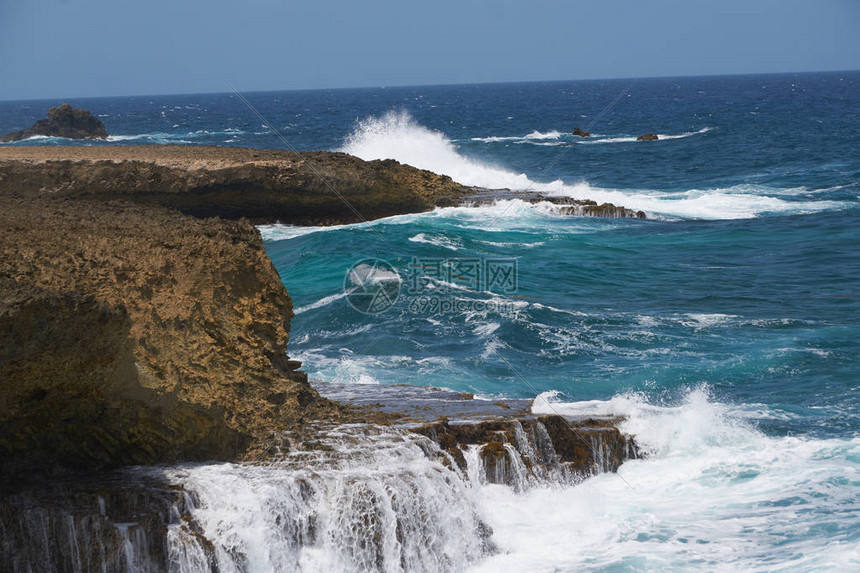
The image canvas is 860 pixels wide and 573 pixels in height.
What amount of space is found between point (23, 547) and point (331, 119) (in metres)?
76.8

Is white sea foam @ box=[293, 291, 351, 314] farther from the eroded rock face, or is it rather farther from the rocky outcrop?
the rocky outcrop

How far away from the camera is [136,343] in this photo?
249 inches

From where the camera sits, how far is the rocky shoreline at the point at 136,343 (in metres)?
5.72

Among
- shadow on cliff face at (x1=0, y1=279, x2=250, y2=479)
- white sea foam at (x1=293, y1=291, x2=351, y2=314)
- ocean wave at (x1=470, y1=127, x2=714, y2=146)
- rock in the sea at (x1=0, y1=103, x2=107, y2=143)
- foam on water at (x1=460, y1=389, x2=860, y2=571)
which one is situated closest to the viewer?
shadow on cliff face at (x1=0, y1=279, x2=250, y2=479)

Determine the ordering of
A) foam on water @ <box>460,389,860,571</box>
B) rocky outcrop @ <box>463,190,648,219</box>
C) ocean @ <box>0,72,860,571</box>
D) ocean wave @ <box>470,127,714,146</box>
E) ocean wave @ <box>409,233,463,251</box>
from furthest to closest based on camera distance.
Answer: ocean wave @ <box>470,127,714,146</box>
rocky outcrop @ <box>463,190,648,219</box>
ocean wave @ <box>409,233,463,251</box>
ocean @ <box>0,72,860,571</box>
foam on water @ <box>460,389,860,571</box>

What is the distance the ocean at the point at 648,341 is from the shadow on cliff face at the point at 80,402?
108cm

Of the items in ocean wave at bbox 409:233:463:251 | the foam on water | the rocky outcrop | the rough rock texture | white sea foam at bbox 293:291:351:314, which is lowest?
the foam on water

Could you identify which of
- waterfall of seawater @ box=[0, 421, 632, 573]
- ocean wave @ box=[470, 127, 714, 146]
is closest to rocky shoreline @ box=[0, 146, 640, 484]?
waterfall of seawater @ box=[0, 421, 632, 573]

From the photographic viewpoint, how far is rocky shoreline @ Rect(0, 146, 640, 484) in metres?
5.72

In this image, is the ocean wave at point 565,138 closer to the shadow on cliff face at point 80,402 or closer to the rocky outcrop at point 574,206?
the rocky outcrop at point 574,206

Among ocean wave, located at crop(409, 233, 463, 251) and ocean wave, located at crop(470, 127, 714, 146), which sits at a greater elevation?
ocean wave, located at crop(470, 127, 714, 146)

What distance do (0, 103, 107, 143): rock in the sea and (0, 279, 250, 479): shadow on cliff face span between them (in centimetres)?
5422

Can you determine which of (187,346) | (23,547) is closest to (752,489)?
(187,346)

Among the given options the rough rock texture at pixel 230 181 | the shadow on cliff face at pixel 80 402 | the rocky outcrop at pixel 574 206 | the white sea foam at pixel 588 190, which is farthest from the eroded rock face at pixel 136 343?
the rocky outcrop at pixel 574 206
